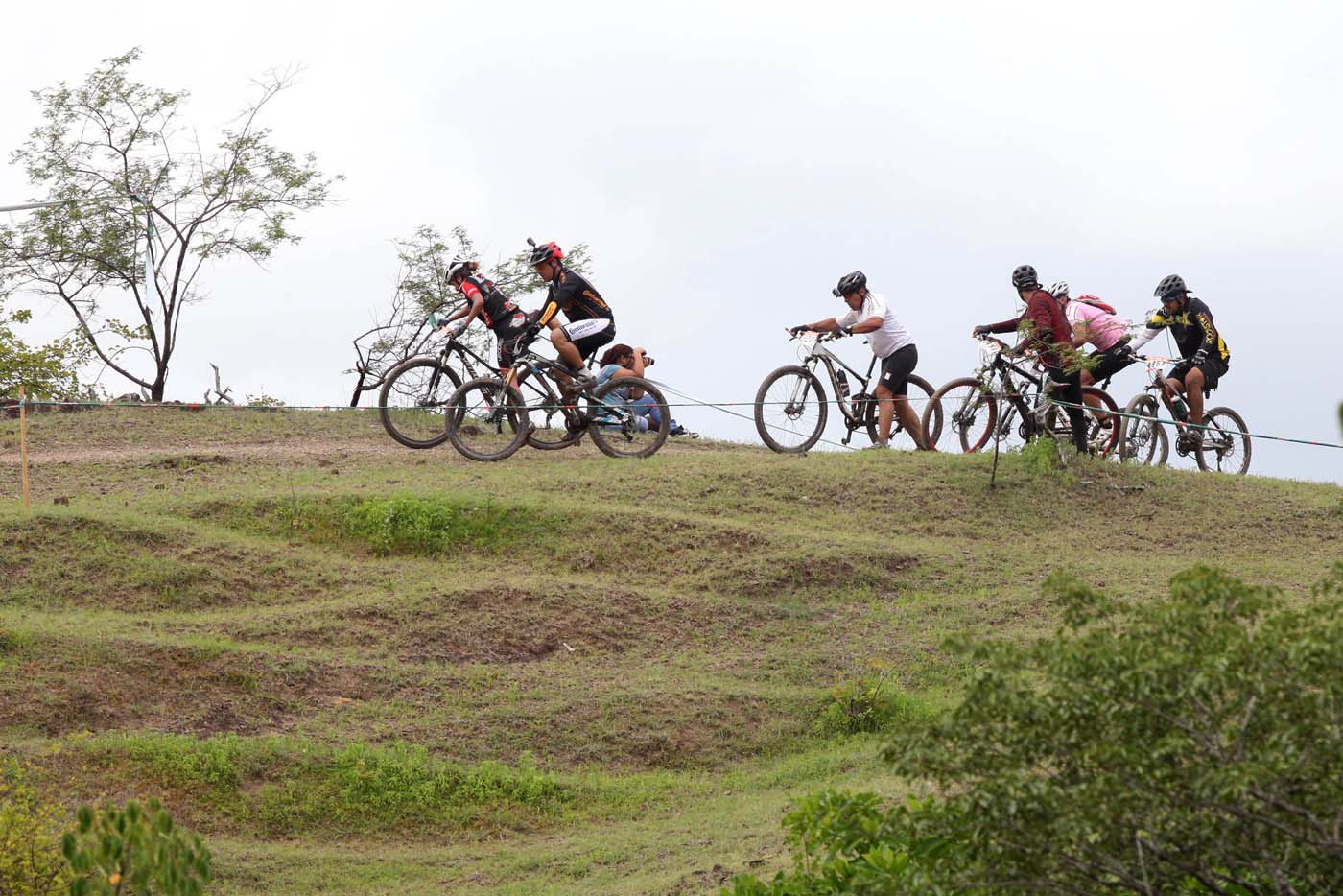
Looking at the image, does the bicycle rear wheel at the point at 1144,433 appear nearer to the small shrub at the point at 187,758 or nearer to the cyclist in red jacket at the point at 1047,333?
the cyclist in red jacket at the point at 1047,333

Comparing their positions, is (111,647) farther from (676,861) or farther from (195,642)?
(676,861)

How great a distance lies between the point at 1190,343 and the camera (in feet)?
51.5

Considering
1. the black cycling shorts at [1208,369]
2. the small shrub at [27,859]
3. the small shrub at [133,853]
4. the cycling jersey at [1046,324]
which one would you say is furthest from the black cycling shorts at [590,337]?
the small shrub at [133,853]

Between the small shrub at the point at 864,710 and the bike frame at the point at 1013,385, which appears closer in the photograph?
the small shrub at the point at 864,710

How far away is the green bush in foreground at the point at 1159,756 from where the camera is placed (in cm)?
429

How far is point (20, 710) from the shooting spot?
942 cm

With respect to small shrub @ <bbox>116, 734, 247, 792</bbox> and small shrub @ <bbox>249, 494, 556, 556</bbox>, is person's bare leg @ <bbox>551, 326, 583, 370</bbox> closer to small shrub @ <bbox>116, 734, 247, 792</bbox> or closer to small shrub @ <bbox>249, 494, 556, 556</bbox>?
small shrub @ <bbox>249, 494, 556, 556</bbox>

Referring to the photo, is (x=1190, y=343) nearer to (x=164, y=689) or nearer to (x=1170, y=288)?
(x=1170, y=288)

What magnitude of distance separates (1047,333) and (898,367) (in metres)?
1.39

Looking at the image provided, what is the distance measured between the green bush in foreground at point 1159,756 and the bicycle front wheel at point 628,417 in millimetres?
10278

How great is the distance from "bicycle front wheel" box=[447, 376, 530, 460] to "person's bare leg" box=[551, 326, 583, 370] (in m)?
0.57

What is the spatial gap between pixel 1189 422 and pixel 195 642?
10.1 meters

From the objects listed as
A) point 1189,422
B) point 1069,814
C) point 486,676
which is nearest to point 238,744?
point 486,676

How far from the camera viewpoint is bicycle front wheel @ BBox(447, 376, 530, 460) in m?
14.5
